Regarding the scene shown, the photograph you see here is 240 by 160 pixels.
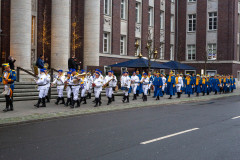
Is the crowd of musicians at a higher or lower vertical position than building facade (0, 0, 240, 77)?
lower

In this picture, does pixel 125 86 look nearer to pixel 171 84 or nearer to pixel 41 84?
pixel 171 84

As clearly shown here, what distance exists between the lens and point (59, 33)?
85.8 ft

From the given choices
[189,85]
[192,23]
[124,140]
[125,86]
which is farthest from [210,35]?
[124,140]

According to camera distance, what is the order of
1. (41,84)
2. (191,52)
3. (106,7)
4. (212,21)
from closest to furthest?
(41,84)
(106,7)
(212,21)
(191,52)

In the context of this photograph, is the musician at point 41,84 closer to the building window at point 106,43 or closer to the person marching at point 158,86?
the person marching at point 158,86

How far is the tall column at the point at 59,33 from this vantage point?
26141 mm

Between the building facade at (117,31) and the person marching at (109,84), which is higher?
the building facade at (117,31)

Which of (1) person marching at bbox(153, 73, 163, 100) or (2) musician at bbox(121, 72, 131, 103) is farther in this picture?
(1) person marching at bbox(153, 73, 163, 100)

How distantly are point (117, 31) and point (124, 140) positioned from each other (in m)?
27.6

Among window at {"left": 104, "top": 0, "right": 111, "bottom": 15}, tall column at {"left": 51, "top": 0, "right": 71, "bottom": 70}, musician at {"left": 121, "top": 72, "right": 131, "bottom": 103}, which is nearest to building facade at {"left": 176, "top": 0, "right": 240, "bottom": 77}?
window at {"left": 104, "top": 0, "right": 111, "bottom": 15}

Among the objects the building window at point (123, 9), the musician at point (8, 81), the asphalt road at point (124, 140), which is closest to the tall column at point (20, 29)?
the musician at point (8, 81)

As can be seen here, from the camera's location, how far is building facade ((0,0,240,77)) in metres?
25.2

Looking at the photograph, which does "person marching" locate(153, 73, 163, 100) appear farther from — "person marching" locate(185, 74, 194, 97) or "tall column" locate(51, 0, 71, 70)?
"tall column" locate(51, 0, 71, 70)

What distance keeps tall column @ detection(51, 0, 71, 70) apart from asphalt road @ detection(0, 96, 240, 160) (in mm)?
15450
